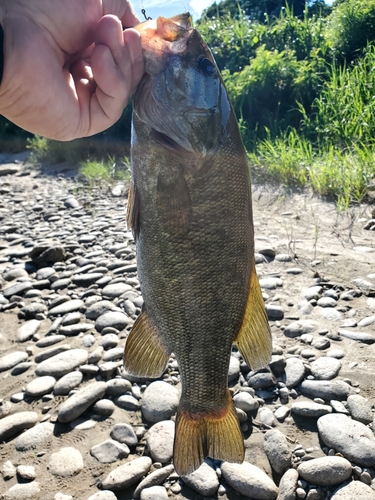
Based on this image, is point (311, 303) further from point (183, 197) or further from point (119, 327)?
point (183, 197)

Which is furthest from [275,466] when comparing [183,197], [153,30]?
[153,30]

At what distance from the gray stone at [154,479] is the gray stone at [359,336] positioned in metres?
1.91

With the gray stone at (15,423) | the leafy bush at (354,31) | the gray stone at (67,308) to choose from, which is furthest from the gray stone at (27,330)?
the leafy bush at (354,31)

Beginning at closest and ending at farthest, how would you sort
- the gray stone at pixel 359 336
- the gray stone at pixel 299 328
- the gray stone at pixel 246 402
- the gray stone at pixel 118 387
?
the gray stone at pixel 246 402 → the gray stone at pixel 118 387 → the gray stone at pixel 359 336 → the gray stone at pixel 299 328

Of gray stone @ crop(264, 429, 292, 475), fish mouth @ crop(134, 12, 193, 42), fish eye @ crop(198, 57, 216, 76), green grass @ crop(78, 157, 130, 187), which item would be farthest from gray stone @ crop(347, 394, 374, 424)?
green grass @ crop(78, 157, 130, 187)

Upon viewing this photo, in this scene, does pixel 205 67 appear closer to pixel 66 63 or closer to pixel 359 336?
pixel 66 63

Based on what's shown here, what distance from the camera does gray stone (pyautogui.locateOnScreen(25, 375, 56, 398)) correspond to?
390cm

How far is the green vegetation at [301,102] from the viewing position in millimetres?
8094

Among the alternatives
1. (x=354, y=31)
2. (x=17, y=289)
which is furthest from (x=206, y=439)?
(x=354, y=31)

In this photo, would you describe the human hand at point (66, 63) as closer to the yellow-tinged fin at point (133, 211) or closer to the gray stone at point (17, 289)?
the yellow-tinged fin at point (133, 211)

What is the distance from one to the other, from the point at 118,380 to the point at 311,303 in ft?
6.54

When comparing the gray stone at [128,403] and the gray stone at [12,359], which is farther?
the gray stone at [12,359]

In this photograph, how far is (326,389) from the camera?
3504mm

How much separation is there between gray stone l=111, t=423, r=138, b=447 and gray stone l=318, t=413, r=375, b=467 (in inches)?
48.8
